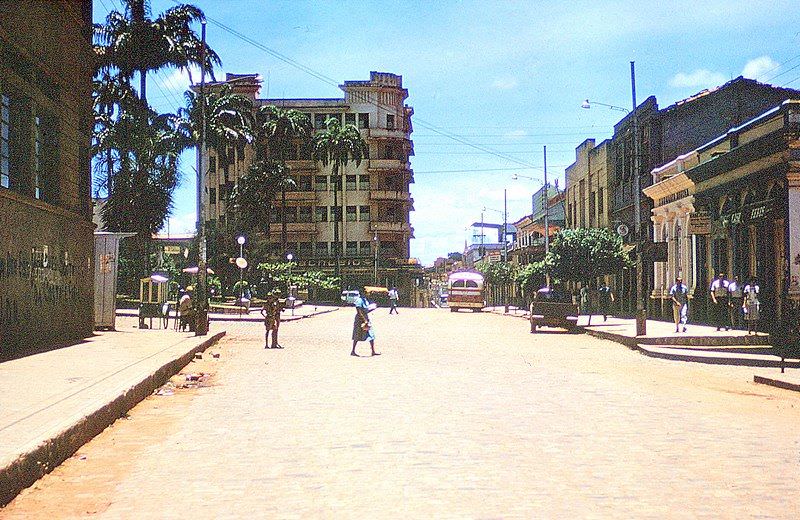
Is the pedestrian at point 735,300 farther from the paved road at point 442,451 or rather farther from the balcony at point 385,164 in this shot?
the balcony at point 385,164

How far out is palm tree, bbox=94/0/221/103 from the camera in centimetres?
4419

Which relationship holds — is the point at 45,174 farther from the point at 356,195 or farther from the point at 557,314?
the point at 356,195

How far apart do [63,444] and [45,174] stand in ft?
48.5

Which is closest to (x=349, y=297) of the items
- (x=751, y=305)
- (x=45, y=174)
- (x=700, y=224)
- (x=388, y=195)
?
(x=388, y=195)

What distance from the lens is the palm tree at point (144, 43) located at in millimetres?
44188

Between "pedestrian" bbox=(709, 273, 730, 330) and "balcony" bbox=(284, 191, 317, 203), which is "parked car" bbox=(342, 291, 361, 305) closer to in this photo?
"balcony" bbox=(284, 191, 317, 203)

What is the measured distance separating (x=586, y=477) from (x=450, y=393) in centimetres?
594

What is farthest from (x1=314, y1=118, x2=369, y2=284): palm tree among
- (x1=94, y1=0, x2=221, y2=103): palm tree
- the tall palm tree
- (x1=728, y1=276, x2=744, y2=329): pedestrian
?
(x1=728, y1=276, x2=744, y2=329): pedestrian

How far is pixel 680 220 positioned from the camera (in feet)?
131

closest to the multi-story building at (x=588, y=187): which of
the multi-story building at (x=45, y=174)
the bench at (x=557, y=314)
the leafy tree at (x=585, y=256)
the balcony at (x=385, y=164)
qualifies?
the leafy tree at (x=585, y=256)

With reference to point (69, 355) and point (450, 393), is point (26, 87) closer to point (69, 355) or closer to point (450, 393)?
point (69, 355)

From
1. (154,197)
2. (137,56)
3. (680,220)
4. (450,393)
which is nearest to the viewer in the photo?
(450,393)

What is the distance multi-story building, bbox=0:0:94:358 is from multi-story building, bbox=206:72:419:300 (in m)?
67.0

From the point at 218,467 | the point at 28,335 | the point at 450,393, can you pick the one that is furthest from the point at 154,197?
the point at 218,467
